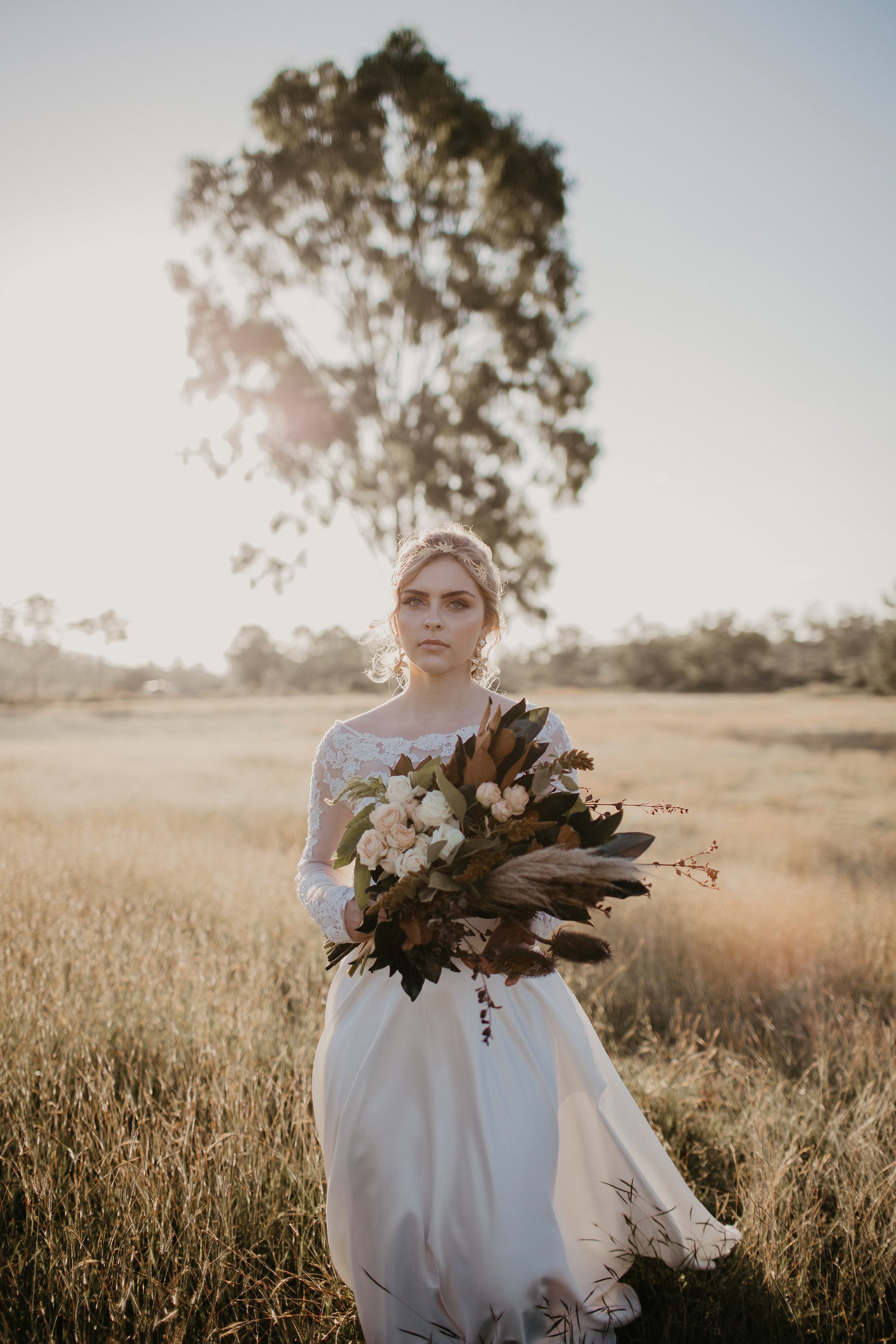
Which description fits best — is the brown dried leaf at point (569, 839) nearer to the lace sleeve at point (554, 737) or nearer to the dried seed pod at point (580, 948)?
the dried seed pod at point (580, 948)

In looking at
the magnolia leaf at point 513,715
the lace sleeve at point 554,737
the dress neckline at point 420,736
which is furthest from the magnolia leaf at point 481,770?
the dress neckline at point 420,736

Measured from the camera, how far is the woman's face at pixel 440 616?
239cm

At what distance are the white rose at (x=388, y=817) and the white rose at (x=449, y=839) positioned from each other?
109mm

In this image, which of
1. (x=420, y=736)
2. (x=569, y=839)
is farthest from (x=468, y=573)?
(x=569, y=839)

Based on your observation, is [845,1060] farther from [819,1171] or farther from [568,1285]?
[568,1285]

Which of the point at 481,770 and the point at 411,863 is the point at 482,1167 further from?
the point at 481,770

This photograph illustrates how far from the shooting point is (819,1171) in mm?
2773

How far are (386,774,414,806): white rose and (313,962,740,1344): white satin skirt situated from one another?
0.72 m

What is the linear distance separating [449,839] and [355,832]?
1.10ft

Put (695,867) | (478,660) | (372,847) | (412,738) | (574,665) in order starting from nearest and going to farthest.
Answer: (372,847) < (695,867) < (412,738) < (478,660) < (574,665)

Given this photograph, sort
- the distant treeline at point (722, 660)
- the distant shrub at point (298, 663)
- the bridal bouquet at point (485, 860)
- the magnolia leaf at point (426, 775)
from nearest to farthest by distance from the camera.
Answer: the bridal bouquet at point (485, 860) < the magnolia leaf at point (426, 775) < the distant treeline at point (722, 660) < the distant shrub at point (298, 663)

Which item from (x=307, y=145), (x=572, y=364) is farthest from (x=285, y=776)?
(x=307, y=145)

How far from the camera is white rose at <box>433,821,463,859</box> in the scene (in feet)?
5.32

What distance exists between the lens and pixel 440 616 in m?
2.39
